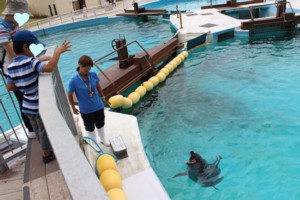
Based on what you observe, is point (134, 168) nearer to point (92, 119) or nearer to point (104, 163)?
point (104, 163)

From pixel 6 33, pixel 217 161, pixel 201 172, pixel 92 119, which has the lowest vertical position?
pixel 217 161

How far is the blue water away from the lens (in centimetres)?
527

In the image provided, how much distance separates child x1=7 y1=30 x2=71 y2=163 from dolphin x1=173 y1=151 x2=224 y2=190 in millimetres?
2816

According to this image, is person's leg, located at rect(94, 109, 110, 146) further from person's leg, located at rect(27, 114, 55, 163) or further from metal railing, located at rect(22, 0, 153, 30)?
metal railing, located at rect(22, 0, 153, 30)

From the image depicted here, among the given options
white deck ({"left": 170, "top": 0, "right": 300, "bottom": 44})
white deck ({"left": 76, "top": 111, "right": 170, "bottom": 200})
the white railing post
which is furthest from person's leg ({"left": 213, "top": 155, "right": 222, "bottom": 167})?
white deck ({"left": 170, "top": 0, "right": 300, "bottom": 44})

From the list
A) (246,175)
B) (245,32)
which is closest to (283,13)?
(245,32)

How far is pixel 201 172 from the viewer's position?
16.6 ft

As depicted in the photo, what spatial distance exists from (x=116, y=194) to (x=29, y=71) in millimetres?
1895

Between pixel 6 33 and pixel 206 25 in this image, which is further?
pixel 206 25

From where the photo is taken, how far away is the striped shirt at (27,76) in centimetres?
271

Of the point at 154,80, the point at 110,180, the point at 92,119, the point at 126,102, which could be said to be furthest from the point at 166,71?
the point at 110,180

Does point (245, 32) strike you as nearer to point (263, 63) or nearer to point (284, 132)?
point (263, 63)

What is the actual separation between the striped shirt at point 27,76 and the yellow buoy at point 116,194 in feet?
4.75

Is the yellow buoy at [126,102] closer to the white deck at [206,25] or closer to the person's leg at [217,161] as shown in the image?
the person's leg at [217,161]
